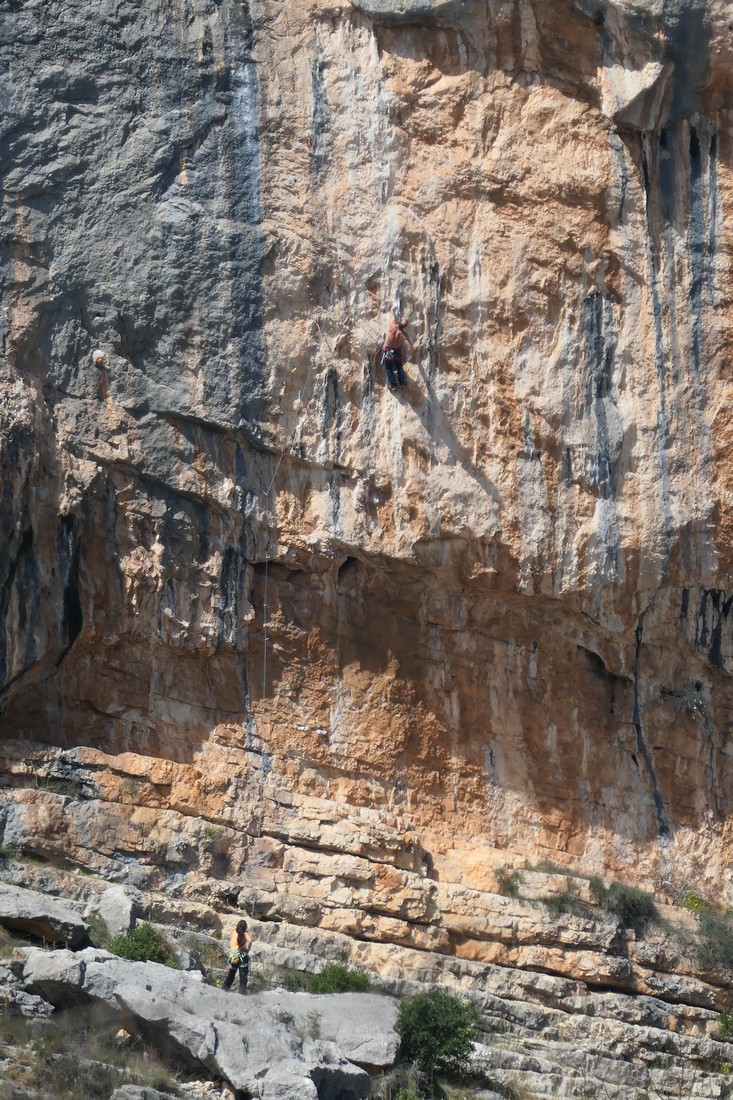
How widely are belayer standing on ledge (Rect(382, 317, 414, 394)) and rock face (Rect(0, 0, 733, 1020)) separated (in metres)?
0.16

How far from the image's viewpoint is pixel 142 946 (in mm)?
15242

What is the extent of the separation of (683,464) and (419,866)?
5.14 metres

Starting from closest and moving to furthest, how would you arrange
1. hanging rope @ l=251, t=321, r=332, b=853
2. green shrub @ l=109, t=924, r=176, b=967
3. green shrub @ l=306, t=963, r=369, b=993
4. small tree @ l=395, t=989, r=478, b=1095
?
small tree @ l=395, t=989, r=478, b=1095 < green shrub @ l=109, t=924, r=176, b=967 < green shrub @ l=306, t=963, r=369, b=993 < hanging rope @ l=251, t=321, r=332, b=853

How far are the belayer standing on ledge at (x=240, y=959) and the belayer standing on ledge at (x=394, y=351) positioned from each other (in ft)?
19.4

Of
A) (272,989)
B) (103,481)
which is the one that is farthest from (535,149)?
(272,989)

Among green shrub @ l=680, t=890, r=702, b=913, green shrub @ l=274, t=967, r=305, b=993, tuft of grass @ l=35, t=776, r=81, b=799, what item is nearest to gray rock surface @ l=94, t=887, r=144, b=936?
tuft of grass @ l=35, t=776, r=81, b=799

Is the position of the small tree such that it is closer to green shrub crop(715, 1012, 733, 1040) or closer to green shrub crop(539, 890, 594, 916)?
green shrub crop(539, 890, 594, 916)

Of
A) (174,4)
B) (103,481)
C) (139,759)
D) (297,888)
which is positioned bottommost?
(297,888)

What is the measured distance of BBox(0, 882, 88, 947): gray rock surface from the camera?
48.8 ft

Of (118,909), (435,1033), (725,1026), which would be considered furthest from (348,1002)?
(725,1026)

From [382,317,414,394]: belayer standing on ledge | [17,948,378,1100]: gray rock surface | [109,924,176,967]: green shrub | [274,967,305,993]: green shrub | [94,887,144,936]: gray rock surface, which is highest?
[382,317,414,394]: belayer standing on ledge

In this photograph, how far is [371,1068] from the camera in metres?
14.5

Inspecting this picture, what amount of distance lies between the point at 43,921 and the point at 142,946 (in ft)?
3.16

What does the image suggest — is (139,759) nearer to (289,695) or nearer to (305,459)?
(289,695)
